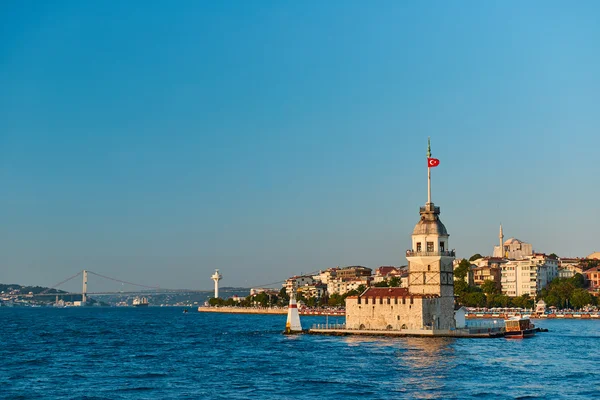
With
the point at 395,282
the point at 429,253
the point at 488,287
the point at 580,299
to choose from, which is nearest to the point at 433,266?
the point at 429,253

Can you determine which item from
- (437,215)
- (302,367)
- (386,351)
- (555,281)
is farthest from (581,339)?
(555,281)

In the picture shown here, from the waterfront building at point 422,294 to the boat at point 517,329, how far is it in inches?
280

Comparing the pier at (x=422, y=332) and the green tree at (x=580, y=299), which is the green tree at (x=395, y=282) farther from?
the pier at (x=422, y=332)

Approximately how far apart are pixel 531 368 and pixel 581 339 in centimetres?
3239

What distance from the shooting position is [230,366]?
66.4 meters

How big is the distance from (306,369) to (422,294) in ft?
95.6

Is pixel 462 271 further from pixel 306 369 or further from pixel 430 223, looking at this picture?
pixel 306 369

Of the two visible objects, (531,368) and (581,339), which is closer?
(531,368)

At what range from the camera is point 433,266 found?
89750mm

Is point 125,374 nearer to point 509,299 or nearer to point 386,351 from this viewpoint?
point 386,351

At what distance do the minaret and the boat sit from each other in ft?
24.1

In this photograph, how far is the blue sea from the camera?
170 feet

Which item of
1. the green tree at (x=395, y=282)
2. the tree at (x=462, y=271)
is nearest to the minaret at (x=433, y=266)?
the tree at (x=462, y=271)

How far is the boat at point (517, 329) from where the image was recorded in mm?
92875
